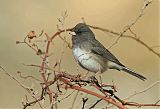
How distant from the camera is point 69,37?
398 centimetres

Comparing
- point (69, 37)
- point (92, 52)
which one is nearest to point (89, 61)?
point (92, 52)

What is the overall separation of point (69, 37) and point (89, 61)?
1376mm

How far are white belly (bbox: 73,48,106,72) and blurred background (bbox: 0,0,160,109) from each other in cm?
119

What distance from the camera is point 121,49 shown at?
180 inches

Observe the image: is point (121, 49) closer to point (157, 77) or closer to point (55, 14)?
point (157, 77)

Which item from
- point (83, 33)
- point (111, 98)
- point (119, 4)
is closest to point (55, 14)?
point (119, 4)

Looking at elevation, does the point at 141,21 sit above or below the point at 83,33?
above

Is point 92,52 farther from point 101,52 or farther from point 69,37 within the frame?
point 69,37

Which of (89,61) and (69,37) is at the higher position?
(69,37)

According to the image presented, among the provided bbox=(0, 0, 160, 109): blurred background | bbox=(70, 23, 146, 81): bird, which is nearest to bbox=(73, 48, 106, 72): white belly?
bbox=(70, 23, 146, 81): bird

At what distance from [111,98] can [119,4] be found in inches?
150

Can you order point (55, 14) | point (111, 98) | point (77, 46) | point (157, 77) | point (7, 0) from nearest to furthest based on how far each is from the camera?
point (111, 98) → point (77, 46) → point (157, 77) → point (55, 14) → point (7, 0)

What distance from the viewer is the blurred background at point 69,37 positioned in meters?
4.08

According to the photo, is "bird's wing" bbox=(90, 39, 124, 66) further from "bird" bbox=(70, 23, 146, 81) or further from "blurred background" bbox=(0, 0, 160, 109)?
"blurred background" bbox=(0, 0, 160, 109)
